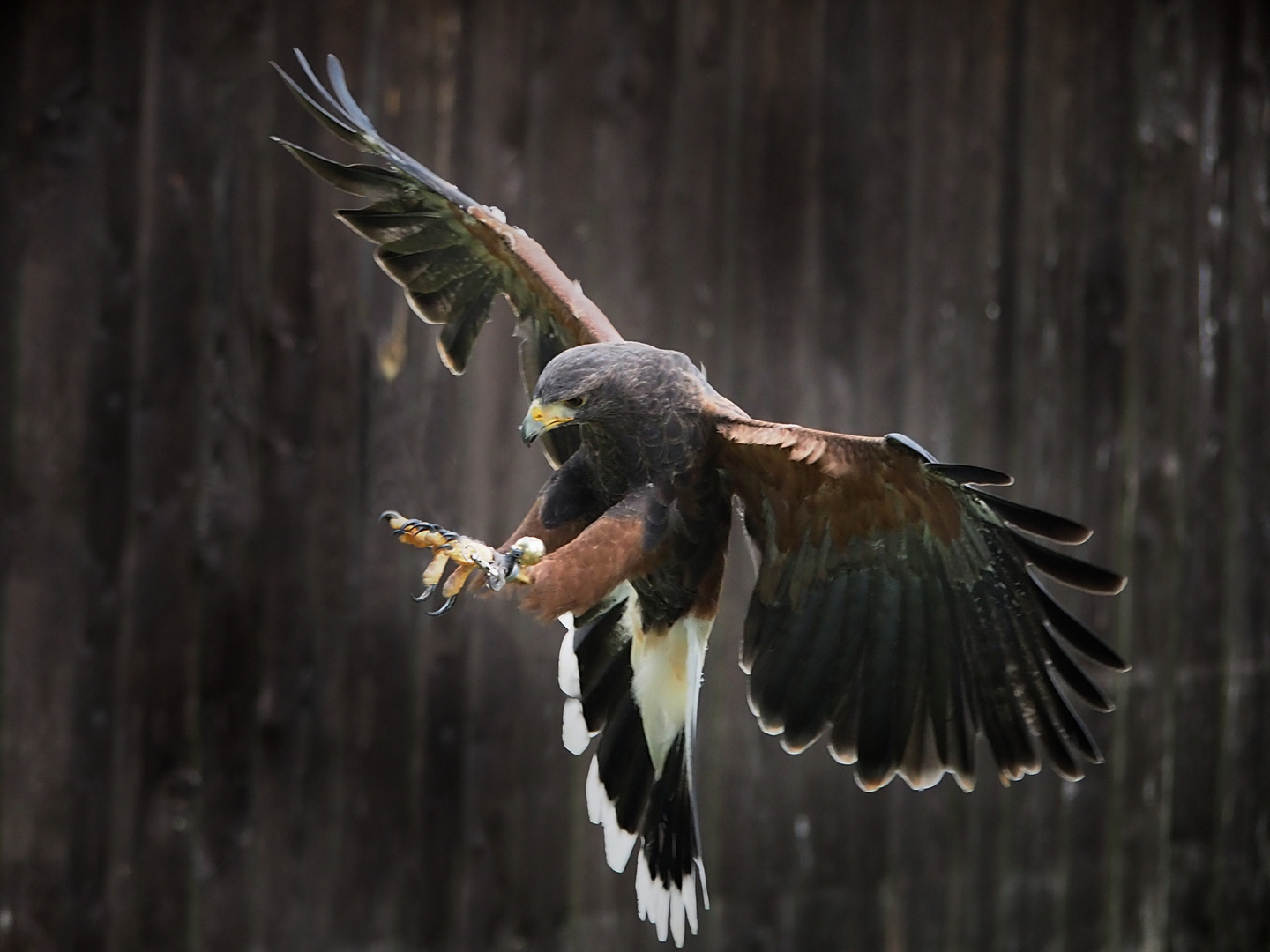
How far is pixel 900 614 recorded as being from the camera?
2.00 metres

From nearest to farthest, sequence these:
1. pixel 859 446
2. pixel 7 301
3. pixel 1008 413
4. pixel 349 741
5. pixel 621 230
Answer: pixel 859 446 → pixel 7 301 → pixel 349 741 → pixel 621 230 → pixel 1008 413

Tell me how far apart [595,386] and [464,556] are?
0.94ft

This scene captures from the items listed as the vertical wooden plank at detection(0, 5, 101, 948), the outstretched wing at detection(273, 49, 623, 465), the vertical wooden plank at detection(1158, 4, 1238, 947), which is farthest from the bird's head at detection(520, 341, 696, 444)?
the vertical wooden plank at detection(1158, 4, 1238, 947)

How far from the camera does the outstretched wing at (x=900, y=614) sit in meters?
1.75

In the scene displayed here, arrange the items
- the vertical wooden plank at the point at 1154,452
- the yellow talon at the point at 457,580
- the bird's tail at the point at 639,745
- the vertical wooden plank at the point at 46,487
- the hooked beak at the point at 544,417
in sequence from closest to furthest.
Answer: the yellow talon at the point at 457,580, the hooked beak at the point at 544,417, the bird's tail at the point at 639,745, the vertical wooden plank at the point at 46,487, the vertical wooden plank at the point at 1154,452

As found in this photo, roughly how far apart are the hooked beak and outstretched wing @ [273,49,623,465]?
18.2 inches

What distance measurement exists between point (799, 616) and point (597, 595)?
1.36 feet

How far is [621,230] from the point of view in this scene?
3.44 meters

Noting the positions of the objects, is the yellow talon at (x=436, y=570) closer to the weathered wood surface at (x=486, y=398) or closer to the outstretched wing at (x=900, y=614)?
the outstretched wing at (x=900, y=614)

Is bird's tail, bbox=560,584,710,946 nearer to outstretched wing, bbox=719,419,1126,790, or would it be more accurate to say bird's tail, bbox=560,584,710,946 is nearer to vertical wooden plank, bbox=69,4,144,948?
outstretched wing, bbox=719,419,1126,790

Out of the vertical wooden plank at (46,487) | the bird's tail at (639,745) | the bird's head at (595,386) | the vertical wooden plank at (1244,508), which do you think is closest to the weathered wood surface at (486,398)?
the vertical wooden plank at (46,487)

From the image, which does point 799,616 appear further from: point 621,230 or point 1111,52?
point 1111,52

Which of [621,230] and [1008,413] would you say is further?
[1008,413]

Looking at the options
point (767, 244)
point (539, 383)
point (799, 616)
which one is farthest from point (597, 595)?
point (767, 244)
